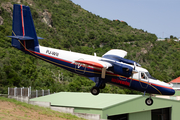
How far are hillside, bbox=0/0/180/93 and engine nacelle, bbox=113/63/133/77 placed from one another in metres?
37.6

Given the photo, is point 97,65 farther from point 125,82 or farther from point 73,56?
point 73,56

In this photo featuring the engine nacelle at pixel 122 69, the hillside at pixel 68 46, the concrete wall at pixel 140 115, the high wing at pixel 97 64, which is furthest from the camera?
the hillside at pixel 68 46

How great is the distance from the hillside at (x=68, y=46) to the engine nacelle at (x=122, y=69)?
3760 centimetres

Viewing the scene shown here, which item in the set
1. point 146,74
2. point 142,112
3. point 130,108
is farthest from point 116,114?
point 146,74

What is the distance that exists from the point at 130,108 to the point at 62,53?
1093 inches

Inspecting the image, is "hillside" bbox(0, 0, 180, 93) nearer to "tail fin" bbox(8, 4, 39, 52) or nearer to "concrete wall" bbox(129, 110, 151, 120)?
"concrete wall" bbox(129, 110, 151, 120)

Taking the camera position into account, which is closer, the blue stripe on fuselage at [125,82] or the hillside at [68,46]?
the blue stripe on fuselage at [125,82]

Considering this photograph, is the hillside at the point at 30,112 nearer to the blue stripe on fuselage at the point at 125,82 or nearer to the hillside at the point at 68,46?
the hillside at the point at 68,46

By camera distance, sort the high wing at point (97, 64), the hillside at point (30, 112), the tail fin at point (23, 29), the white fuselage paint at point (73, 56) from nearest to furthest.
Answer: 1. the high wing at point (97, 64)
2. the white fuselage paint at point (73, 56)
3. the tail fin at point (23, 29)
4. the hillside at point (30, 112)

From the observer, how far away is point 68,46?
121 metres

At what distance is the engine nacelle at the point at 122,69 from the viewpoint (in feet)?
71.6

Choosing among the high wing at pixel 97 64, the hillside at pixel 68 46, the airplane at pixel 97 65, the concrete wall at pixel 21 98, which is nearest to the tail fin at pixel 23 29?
the airplane at pixel 97 65

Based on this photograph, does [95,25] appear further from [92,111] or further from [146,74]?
[146,74]

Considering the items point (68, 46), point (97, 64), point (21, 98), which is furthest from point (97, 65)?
point (68, 46)
